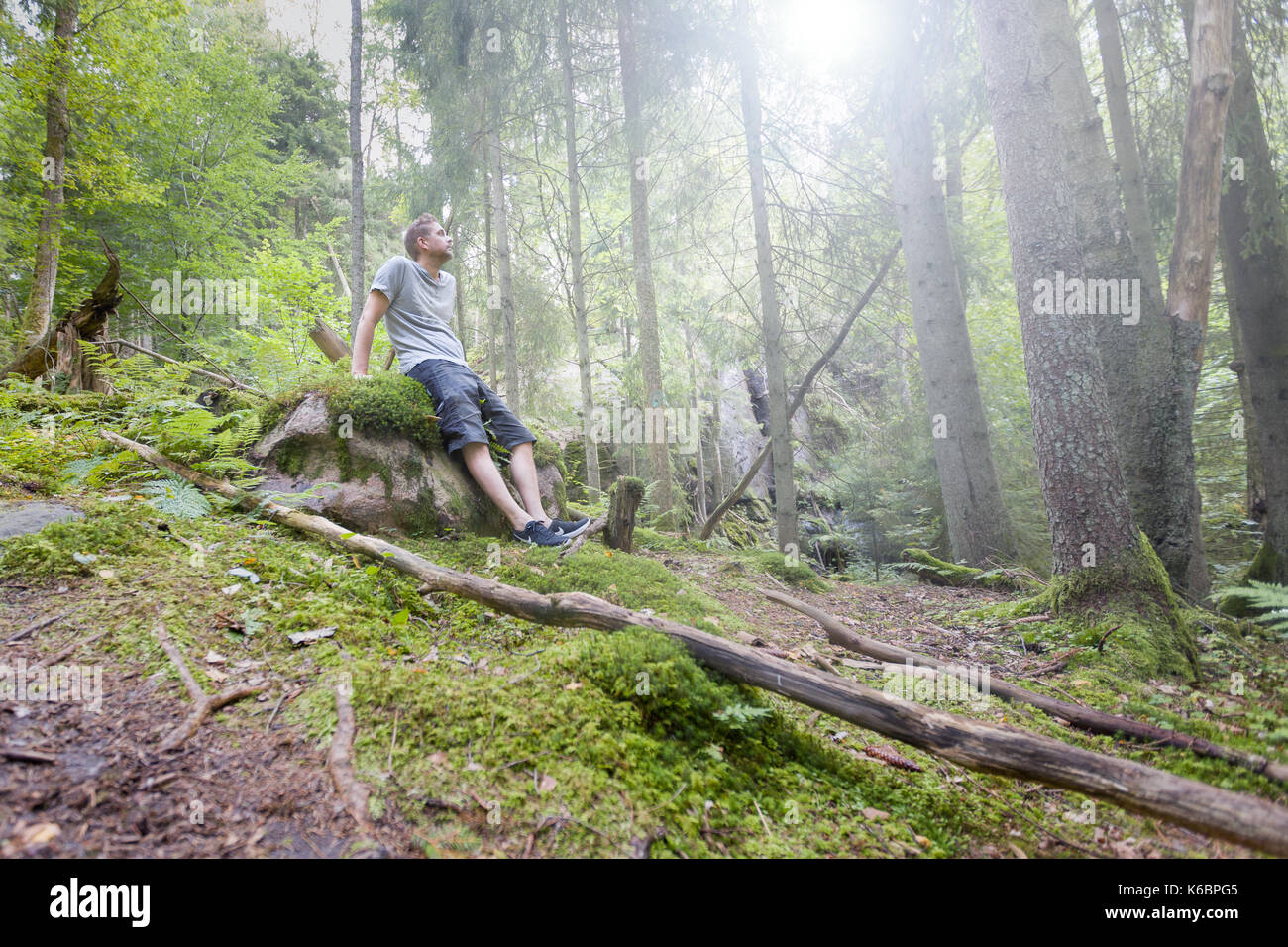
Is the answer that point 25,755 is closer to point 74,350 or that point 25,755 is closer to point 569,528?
point 569,528

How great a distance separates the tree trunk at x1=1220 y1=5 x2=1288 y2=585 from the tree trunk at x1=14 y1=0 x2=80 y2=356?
15.4m

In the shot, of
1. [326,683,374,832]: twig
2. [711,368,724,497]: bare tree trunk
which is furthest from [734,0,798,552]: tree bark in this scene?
[711,368,724,497]: bare tree trunk

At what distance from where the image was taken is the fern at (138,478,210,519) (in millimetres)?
3166

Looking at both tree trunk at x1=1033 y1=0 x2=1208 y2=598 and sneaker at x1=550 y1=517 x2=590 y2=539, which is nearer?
sneaker at x1=550 y1=517 x2=590 y2=539

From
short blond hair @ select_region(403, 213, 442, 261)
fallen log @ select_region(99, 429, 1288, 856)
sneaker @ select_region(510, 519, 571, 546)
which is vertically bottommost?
fallen log @ select_region(99, 429, 1288, 856)

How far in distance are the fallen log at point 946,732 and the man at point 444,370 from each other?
113 centimetres

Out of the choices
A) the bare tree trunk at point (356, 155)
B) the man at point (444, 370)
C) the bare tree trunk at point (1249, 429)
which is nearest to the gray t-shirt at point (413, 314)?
the man at point (444, 370)

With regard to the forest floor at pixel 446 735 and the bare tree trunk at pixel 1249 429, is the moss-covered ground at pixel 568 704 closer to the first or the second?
the forest floor at pixel 446 735

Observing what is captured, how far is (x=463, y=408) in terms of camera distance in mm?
4129

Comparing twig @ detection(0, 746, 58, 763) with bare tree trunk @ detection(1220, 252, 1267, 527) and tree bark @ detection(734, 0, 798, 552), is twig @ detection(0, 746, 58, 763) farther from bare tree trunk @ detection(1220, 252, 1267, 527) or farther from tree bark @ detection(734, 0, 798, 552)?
bare tree trunk @ detection(1220, 252, 1267, 527)

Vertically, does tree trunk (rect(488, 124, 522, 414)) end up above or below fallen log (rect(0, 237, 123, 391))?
above

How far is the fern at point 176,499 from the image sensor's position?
125 inches

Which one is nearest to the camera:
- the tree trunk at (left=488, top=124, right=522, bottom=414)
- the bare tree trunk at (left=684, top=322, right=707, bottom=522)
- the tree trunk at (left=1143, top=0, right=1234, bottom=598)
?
the tree trunk at (left=1143, top=0, right=1234, bottom=598)
